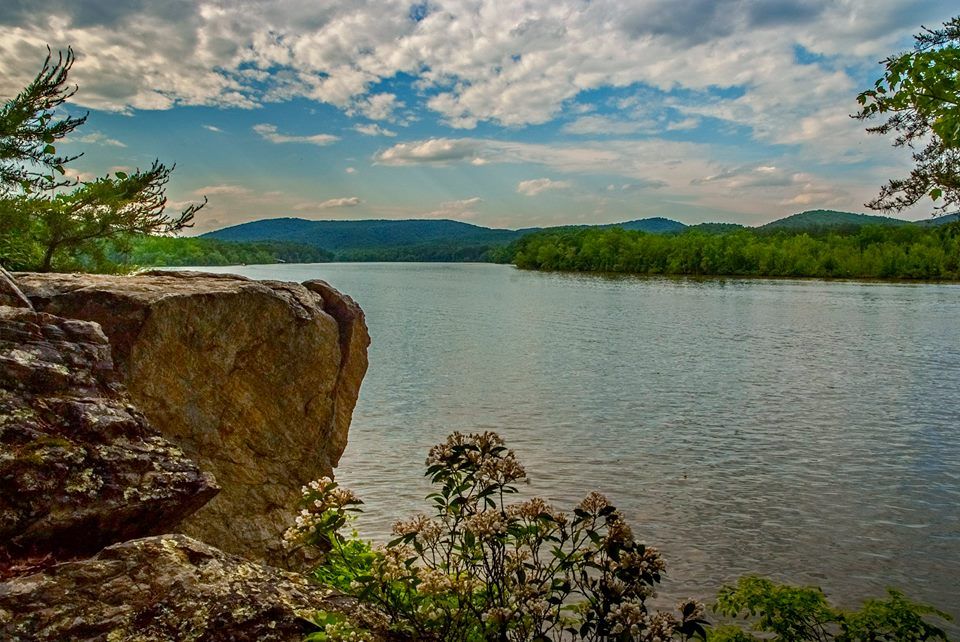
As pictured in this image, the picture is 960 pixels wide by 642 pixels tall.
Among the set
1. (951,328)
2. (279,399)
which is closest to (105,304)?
(279,399)

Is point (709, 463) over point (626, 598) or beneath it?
beneath

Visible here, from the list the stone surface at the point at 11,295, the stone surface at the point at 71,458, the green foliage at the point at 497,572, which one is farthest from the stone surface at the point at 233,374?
the green foliage at the point at 497,572

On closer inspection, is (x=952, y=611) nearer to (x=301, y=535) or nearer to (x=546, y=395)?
(x=301, y=535)

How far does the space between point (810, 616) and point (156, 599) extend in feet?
18.8

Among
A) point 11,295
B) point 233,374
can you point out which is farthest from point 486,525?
point 233,374

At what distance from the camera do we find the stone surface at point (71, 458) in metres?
3.71

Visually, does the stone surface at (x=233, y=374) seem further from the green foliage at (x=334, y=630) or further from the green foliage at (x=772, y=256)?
the green foliage at (x=772, y=256)

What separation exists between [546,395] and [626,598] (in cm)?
1817

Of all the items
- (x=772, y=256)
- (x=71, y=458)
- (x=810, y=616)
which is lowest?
(x=810, y=616)

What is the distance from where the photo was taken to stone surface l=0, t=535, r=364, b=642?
3320mm

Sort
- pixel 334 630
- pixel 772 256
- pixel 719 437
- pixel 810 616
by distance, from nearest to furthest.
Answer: pixel 334 630 → pixel 810 616 → pixel 719 437 → pixel 772 256

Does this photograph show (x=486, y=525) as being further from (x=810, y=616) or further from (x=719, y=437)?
(x=719, y=437)

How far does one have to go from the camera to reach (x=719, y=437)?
17812 mm

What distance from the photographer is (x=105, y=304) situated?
23.3 feet
